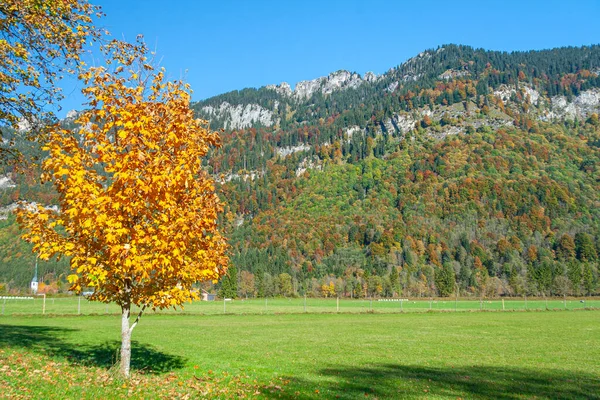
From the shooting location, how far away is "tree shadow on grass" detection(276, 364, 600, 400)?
37.9ft

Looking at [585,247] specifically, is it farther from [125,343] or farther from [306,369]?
[125,343]

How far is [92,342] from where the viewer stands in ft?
70.1

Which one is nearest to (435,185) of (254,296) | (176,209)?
(254,296)

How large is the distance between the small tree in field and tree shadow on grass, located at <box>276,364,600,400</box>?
160 inches

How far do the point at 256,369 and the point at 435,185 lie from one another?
19393cm

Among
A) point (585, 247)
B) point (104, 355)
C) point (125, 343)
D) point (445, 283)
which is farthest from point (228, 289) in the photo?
point (585, 247)

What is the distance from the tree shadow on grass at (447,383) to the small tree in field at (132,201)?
4.06m

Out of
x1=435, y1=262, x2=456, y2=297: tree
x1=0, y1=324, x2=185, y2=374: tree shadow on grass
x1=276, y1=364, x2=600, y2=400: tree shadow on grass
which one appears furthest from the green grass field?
x1=435, y1=262, x2=456, y2=297: tree

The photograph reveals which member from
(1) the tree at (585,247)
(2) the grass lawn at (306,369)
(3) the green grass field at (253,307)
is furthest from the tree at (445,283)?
(2) the grass lawn at (306,369)

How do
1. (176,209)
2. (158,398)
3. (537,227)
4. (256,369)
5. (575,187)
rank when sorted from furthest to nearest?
(575,187), (537,227), (256,369), (176,209), (158,398)

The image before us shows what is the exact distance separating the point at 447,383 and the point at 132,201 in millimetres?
10479

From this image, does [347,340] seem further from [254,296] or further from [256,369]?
[254,296]

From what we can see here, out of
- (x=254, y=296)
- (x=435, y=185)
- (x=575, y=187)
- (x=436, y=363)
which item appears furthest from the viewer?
(x=435, y=185)

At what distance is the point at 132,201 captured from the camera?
32.8 ft
